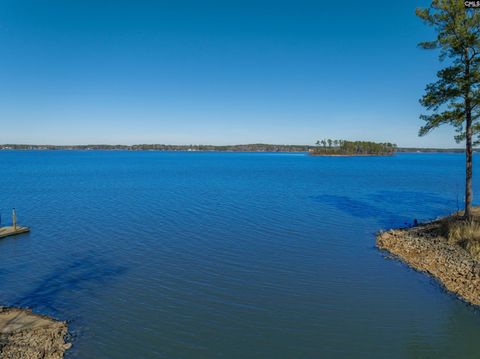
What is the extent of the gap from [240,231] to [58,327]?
13.7 m

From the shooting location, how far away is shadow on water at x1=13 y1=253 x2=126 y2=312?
1225 cm

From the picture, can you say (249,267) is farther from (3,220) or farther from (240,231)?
(3,220)

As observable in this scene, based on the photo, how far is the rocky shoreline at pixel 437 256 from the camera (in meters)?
13.2

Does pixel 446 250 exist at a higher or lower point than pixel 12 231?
lower

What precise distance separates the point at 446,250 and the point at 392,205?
60.8 ft

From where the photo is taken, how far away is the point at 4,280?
46.4 feet

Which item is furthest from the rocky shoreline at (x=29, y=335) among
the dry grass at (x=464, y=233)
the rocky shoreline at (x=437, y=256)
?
the dry grass at (x=464, y=233)

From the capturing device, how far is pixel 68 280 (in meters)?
14.2

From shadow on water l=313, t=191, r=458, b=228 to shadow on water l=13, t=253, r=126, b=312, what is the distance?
1963 cm

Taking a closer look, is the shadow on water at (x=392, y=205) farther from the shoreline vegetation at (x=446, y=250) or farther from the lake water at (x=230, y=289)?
the shoreline vegetation at (x=446, y=250)

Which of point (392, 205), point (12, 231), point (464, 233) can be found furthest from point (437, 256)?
point (12, 231)

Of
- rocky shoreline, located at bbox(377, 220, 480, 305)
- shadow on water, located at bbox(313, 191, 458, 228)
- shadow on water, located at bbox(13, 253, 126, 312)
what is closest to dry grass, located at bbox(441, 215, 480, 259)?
rocky shoreline, located at bbox(377, 220, 480, 305)

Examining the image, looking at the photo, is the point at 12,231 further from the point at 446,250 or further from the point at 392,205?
the point at 392,205

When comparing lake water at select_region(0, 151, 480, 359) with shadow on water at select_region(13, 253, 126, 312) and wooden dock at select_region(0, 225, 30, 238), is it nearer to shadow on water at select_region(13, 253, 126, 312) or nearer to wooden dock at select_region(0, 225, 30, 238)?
shadow on water at select_region(13, 253, 126, 312)
